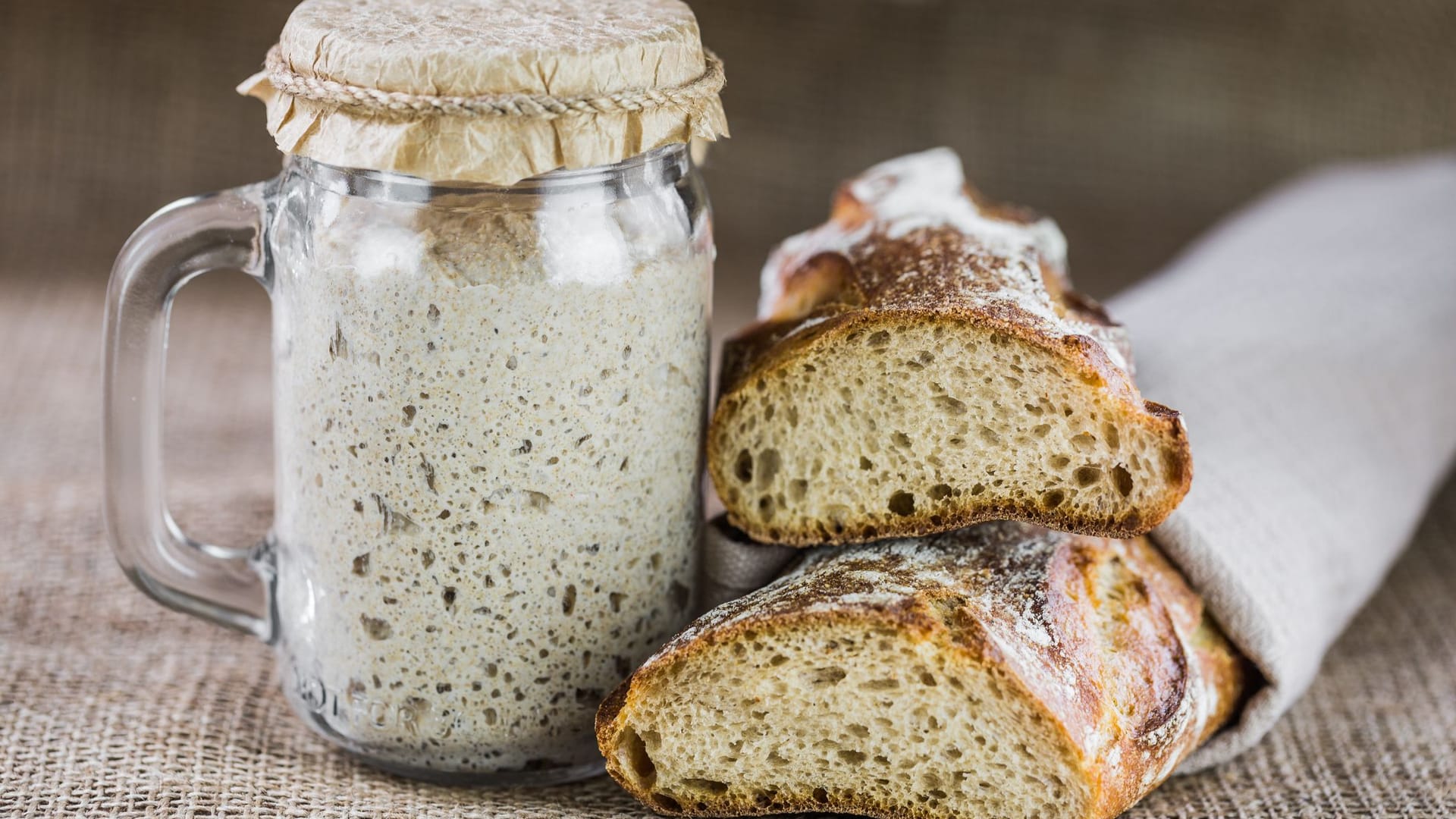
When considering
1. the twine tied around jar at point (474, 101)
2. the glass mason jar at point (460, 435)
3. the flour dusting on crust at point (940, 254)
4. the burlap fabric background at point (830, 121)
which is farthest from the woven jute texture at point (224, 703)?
the twine tied around jar at point (474, 101)

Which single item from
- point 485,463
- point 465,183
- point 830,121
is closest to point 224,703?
point 485,463

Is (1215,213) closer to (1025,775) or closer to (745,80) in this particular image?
(745,80)

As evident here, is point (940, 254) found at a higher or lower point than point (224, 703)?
higher

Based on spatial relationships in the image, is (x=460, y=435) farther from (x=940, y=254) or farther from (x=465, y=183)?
(x=940, y=254)

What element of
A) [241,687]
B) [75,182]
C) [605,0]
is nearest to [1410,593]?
[605,0]

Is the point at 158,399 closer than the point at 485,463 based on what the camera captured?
No
